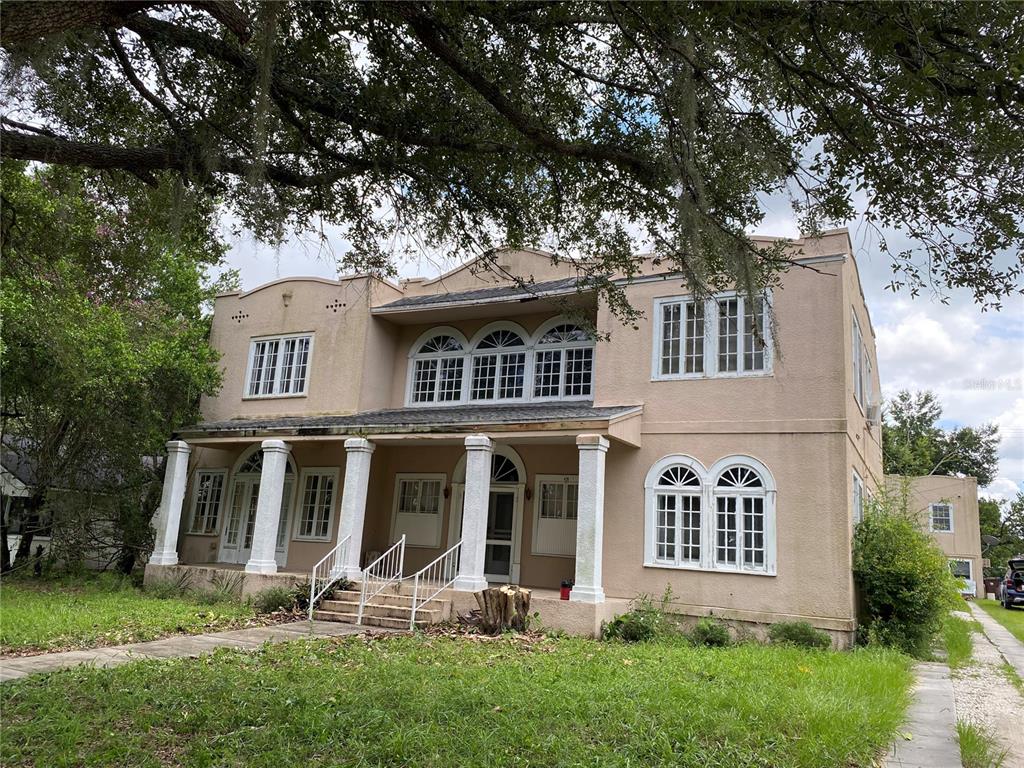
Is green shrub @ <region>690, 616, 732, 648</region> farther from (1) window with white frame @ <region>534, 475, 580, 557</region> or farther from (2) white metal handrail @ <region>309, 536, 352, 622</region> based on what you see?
(2) white metal handrail @ <region>309, 536, 352, 622</region>

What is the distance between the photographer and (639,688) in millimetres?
6883

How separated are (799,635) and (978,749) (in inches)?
204

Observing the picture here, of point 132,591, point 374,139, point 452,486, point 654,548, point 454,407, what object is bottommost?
point 132,591

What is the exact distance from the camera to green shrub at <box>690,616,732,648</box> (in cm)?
1101

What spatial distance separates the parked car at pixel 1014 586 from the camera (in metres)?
27.2

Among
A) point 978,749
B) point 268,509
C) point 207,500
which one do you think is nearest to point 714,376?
point 978,749

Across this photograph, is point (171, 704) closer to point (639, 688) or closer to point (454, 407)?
point (639, 688)

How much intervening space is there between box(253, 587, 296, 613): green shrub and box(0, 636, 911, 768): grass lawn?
4.27 m

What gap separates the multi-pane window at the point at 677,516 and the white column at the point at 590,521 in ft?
4.05

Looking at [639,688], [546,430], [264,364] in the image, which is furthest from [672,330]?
[264,364]

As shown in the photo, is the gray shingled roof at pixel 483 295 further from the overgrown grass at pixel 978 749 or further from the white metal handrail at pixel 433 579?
the overgrown grass at pixel 978 749

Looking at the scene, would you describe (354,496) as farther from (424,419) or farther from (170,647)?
(170,647)

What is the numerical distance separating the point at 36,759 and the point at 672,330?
10869mm

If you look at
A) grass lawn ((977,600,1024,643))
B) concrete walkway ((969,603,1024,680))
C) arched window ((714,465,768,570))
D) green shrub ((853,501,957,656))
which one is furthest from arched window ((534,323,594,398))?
grass lawn ((977,600,1024,643))
